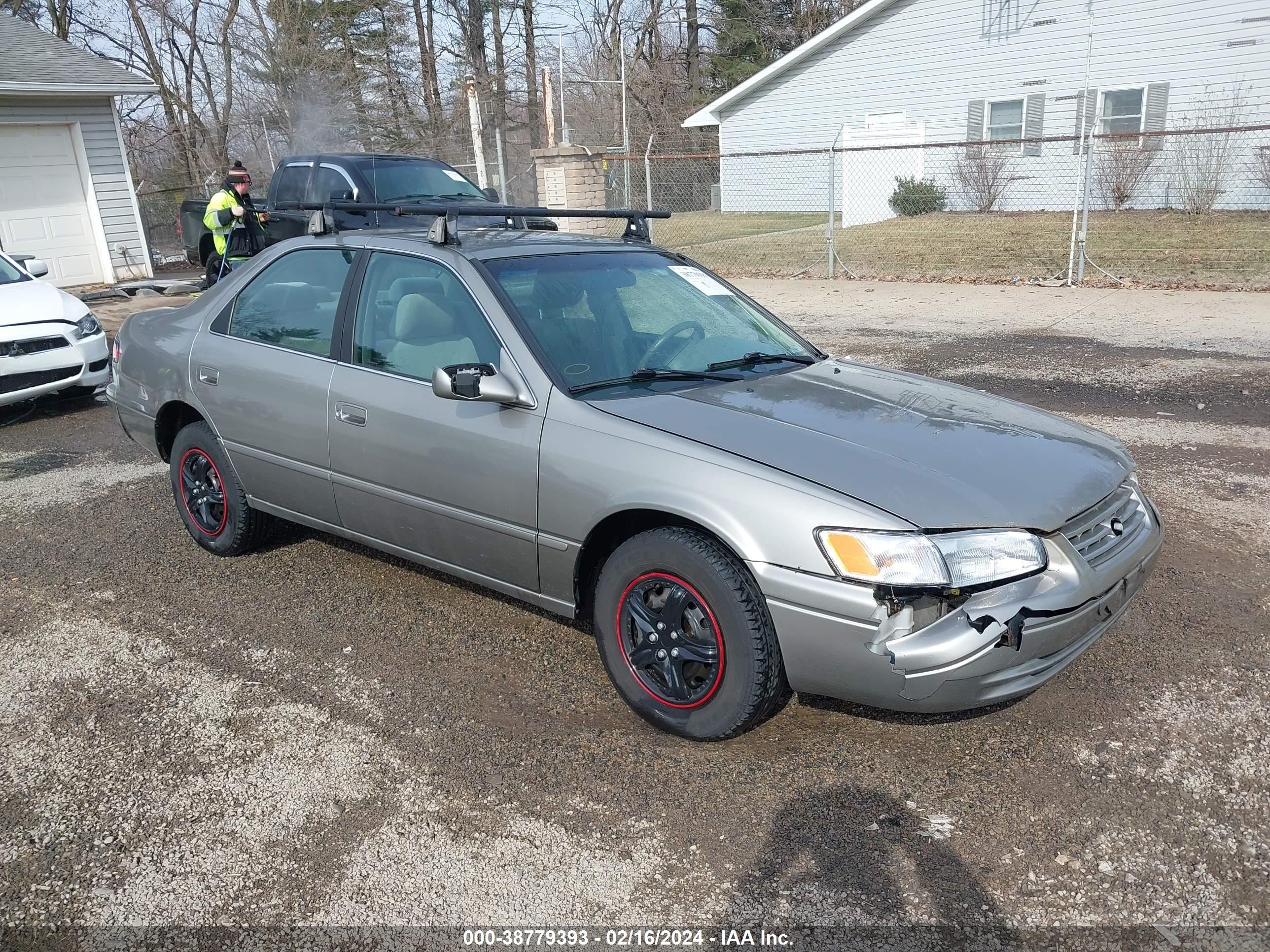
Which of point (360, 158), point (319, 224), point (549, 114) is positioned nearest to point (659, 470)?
point (319, 224)

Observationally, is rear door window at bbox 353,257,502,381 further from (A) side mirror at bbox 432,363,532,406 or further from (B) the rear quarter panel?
(B) the rear quarter panel

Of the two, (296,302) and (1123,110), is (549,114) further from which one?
(296,302)

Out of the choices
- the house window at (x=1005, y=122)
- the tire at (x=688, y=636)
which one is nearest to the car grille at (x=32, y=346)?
the tire at (x=688, y=636)

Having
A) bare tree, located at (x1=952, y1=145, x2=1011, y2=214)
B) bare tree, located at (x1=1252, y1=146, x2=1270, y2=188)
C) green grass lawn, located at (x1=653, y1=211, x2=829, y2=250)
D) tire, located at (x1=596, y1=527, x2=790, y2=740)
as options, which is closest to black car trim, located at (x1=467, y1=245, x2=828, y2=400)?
tire, located at (x1=596, y1=527, x2=790, y2=740)

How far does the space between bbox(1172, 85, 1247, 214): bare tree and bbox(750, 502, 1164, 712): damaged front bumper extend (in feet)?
60.8

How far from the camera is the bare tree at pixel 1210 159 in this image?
18250mm

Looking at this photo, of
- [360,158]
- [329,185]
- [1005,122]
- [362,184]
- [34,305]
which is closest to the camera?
[34,305]

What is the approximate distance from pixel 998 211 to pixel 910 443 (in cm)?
2029

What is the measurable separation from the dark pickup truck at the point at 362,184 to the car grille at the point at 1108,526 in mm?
8868

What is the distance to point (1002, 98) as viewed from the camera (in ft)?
71.2

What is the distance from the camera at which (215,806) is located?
9.96 feet

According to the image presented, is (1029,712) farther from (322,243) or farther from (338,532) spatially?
(322,243)

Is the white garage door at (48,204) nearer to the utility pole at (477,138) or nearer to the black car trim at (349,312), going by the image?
the utility pole at (477,138)

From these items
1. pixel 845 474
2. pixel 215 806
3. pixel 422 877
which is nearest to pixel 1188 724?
pixel 845 474
